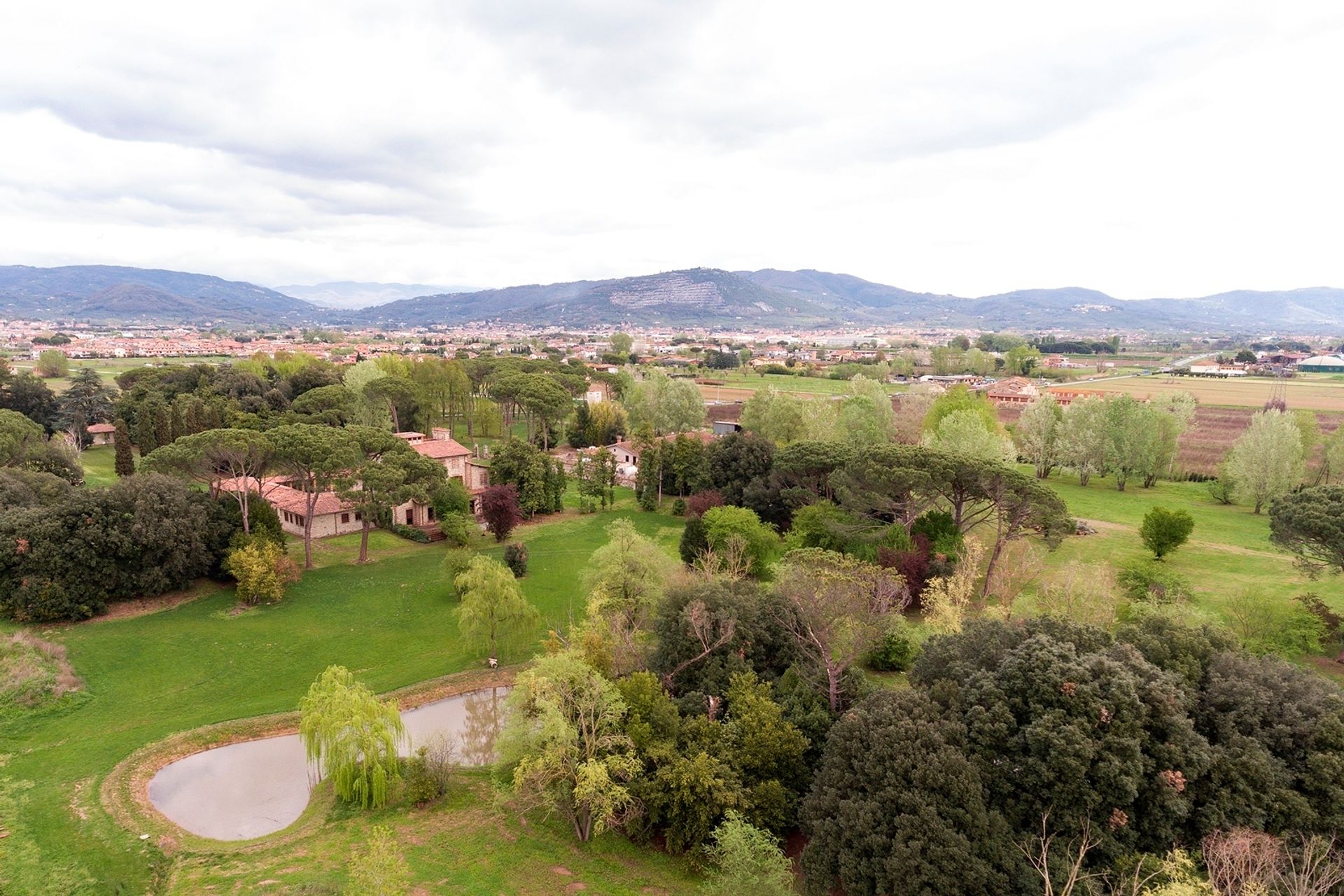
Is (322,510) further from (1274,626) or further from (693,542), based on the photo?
(1274,626)

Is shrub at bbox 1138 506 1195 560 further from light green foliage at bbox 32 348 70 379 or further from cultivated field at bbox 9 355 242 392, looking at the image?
light green foliage at bbox 32 348 70 379

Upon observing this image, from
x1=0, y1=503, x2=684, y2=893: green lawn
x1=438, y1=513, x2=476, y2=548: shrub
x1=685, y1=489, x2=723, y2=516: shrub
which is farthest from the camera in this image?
x1=685, y1=489, x2=723, y2=516: shrub

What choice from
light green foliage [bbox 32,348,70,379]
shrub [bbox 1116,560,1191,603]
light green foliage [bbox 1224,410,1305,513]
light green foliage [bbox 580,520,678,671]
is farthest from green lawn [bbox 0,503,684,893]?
light green foliage [bbox 32,348,70,379]

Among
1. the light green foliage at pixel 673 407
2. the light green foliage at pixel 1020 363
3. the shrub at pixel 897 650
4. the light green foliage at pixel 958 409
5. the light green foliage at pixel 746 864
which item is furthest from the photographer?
the light green foliage at pixel 1020 363

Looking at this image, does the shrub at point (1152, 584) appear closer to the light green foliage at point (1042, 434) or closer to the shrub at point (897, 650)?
the shrub at point (897, 650)

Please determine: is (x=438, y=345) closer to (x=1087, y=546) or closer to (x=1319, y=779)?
(x=1087, y=546)

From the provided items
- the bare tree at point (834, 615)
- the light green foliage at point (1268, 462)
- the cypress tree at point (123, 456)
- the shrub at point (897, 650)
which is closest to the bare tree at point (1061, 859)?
the bare tree at point (834, 615)
